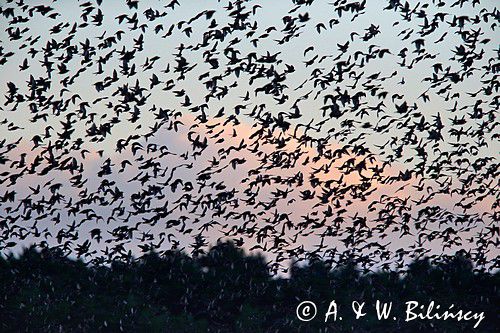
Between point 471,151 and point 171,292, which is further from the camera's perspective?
point 171,292

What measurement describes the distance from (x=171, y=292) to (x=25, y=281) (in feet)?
25.2

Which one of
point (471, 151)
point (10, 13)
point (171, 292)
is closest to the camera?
point (10, 13)

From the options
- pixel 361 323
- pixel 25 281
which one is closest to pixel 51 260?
pixel 25 281

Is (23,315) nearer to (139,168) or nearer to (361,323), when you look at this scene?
(361,323)

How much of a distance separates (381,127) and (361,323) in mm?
21232

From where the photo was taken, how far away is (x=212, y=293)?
5150 centimetres

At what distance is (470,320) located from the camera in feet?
164

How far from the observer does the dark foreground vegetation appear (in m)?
48.5

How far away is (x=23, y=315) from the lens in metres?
48.4

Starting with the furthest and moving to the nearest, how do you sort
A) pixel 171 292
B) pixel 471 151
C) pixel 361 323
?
pixel 171 292 < pixel 361 323 < pixel 471 151

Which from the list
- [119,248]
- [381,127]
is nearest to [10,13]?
[119,248]

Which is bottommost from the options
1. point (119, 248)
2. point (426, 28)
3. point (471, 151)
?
point (119, 248)

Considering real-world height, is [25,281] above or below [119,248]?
above

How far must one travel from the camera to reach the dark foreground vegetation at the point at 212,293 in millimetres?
48469
